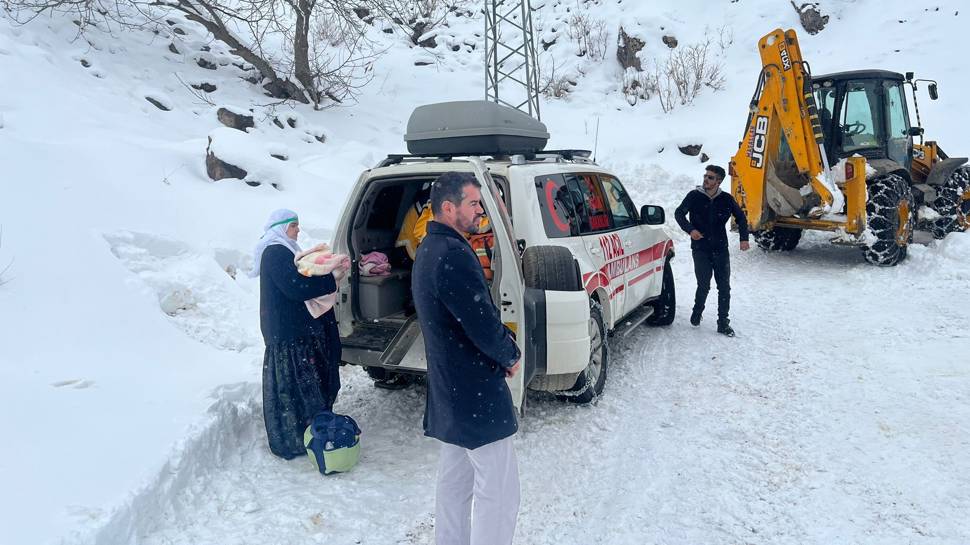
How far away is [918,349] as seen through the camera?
6.09m

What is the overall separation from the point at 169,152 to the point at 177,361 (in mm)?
5389

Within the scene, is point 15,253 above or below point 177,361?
above

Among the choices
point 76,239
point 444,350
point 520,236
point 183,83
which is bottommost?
point 444,350

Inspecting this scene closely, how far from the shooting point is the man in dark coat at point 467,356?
254cm

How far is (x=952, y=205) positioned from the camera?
34.4ft

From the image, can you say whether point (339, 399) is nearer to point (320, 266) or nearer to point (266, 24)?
point (320, 266)

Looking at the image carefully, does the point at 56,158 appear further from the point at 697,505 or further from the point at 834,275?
the point at 834,275

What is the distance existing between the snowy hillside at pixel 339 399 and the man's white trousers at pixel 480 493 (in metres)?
0.62

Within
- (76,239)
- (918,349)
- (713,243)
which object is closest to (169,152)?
(76,239)

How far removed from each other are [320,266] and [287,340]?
596 mm

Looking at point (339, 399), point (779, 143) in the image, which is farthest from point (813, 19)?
point (339, 399)

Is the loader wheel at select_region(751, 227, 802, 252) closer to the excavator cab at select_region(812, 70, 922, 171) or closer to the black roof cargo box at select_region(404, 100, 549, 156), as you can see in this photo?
the excavator cab at select_region(812, 70, 922, 171)

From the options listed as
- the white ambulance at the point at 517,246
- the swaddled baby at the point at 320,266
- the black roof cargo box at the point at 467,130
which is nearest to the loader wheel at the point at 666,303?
the white ambulance at the point at 517,246

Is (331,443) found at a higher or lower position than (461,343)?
lower
